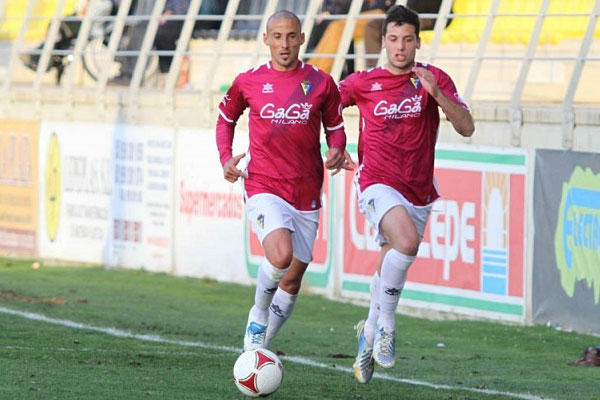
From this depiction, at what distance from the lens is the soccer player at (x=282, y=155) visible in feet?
28.9

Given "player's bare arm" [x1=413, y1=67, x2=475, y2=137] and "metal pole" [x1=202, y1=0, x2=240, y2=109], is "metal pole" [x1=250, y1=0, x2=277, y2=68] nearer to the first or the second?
"metal pole" [x1=202, y1=0, x2=240, y2=109]

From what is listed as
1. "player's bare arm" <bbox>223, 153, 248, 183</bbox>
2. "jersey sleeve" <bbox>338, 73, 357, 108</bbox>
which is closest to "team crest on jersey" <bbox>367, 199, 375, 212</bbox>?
"jersey sleeve" <bbox>338, 73, 357, 108</bbox>

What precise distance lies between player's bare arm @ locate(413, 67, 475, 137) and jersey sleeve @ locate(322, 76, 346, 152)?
559mm

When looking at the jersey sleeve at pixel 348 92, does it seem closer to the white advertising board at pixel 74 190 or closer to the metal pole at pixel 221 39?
the metal pole at pixel 221 39

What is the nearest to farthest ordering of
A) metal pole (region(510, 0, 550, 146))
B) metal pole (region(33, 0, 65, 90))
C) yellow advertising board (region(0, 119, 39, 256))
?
1. metal pole (region(510, 0, 550, 146))
2. yellow advertising board (region(0, 119, 39, 256))
3. metal pole (region(33, 0, 65, 90))

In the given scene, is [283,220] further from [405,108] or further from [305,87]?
[405,108]

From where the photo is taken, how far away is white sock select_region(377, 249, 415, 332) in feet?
29.6

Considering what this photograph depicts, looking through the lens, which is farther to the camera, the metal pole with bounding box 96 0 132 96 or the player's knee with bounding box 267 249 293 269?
the metal pole with bounding box 96 0 132 96

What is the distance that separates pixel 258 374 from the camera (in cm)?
823

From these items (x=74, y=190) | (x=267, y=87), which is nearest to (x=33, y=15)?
(x=74, y=190)

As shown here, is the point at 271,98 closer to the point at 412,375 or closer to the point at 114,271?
the point at 412,375

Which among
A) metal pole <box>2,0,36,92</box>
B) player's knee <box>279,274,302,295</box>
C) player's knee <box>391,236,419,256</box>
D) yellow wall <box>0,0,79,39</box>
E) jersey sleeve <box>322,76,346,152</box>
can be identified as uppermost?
yellow wall <box>0,0,79,39</box>

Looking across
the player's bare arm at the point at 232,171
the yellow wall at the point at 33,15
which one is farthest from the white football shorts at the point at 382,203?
the yellow wall at the point at 33,15

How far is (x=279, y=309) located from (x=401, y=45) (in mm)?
1899
